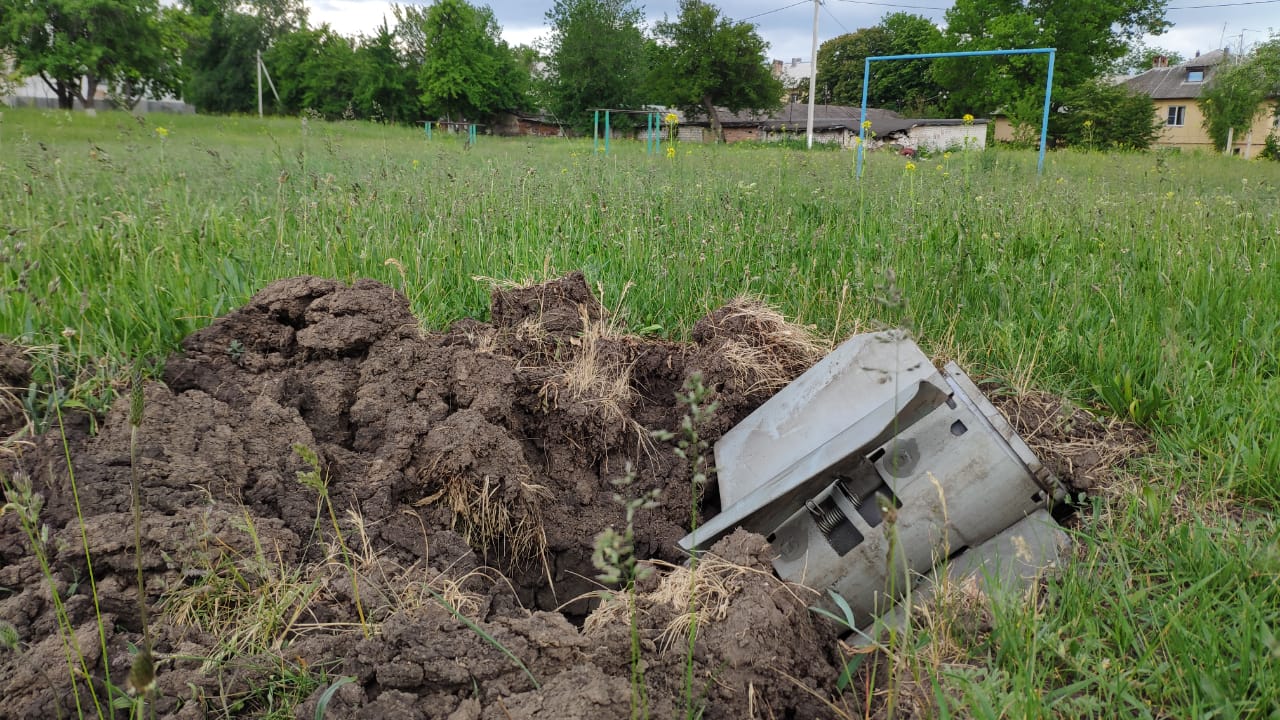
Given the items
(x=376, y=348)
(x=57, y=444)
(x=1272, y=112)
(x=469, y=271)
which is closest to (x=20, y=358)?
(x=57, y=444)

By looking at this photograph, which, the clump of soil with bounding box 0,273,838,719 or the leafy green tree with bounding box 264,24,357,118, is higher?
the leafy green tree with bounding box 264,24,357,118

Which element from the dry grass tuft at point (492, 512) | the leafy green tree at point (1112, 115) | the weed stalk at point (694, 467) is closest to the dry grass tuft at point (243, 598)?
the dry grass tuft at point (492, 512)

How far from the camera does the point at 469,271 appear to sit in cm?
343

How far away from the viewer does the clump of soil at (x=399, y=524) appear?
4.85ft

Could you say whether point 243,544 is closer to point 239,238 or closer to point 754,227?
point 239,238

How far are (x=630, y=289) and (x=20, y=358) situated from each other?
2.19 metres

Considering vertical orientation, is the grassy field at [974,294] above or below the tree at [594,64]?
below

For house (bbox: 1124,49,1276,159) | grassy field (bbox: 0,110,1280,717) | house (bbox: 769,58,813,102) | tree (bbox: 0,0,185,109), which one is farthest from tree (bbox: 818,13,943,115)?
grassy field (bbox: 0,110,1280,717)

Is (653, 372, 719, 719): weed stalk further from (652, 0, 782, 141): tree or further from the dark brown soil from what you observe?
(652, 0, 782, 141): tree

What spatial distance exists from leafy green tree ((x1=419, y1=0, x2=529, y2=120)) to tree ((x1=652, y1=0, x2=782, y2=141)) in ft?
40.3

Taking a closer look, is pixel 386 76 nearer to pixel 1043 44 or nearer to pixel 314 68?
pixel 314 68

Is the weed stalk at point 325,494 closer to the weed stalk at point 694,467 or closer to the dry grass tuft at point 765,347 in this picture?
the weed stalk at point 694,467

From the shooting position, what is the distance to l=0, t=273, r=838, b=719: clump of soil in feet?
4.85

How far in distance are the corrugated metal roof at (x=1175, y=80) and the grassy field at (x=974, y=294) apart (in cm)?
6708
